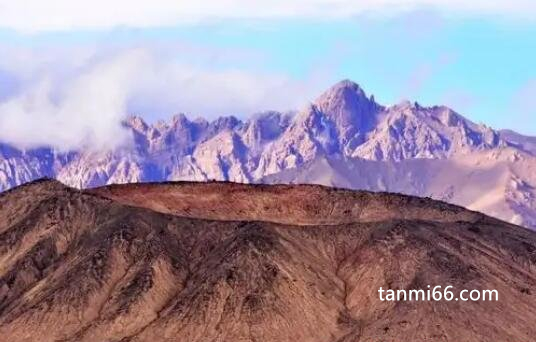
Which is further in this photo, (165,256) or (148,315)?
(165,256)

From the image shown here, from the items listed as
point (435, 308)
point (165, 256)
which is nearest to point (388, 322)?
point (435, 308)

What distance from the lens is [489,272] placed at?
646ft

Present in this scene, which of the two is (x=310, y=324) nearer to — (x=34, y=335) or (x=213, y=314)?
(x=213, y=314)

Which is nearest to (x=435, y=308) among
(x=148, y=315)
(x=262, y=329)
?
(x=262, y=329)

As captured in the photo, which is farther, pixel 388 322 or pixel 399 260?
pixel 399 260

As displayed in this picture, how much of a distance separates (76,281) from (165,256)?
15.6 metres

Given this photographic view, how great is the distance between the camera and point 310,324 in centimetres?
18325

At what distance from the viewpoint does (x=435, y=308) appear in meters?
182

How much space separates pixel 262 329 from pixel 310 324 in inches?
330

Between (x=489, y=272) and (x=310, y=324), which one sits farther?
(x=489, y=272)

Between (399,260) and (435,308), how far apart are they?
1595cm

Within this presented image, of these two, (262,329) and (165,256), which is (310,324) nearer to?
(262,329)

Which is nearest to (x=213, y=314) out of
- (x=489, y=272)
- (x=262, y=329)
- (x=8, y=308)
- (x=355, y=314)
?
(x=262, y=329)

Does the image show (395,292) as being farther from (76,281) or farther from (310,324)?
(76,281)
